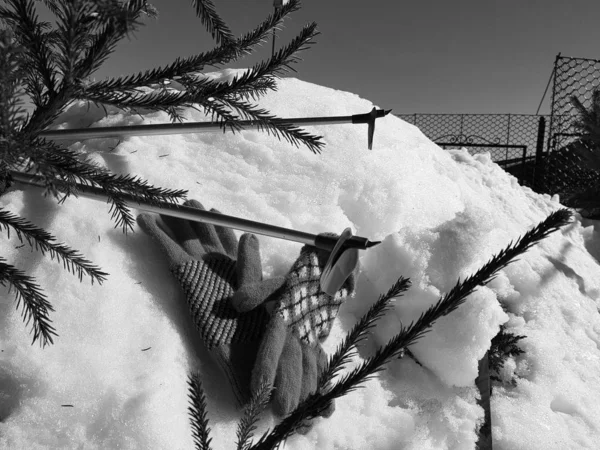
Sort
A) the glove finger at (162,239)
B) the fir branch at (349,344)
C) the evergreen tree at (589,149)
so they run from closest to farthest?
the fir branch at (349,344) → the glove finger at (162,239) → the evergreen tree at (589,149)

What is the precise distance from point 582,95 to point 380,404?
4.64 m

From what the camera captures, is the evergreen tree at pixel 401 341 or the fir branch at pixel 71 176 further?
the fir branch at pixel 71 176

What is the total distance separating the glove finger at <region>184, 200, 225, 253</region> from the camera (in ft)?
5.48

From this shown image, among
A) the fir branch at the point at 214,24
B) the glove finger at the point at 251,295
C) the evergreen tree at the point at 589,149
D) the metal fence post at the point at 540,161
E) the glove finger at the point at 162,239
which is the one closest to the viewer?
the fir branch at the point at 214,24

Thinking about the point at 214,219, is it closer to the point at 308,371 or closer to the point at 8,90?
the point at 8,90

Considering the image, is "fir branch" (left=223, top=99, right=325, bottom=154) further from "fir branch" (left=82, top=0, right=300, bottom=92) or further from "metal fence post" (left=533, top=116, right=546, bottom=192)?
"metal fence post" (left=533, top=116, right=546, bottom=192)

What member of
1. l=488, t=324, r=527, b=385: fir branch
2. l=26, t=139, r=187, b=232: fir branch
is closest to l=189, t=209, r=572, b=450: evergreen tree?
l=26, t=139, r=187, b=232: fir branch

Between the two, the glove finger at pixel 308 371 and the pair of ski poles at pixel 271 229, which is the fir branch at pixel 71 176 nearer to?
the pair of ski poles at pixel 271 229

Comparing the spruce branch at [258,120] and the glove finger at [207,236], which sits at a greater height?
the spruce branch at [258,120]

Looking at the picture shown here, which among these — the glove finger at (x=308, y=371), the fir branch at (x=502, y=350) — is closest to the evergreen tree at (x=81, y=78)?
the glove finger at (x=308, y=371)

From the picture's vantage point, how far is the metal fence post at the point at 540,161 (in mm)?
5453

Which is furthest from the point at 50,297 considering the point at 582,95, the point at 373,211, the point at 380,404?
the point at 582,95

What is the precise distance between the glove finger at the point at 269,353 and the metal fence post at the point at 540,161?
17.1 feet

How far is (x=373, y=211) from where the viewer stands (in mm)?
2000
